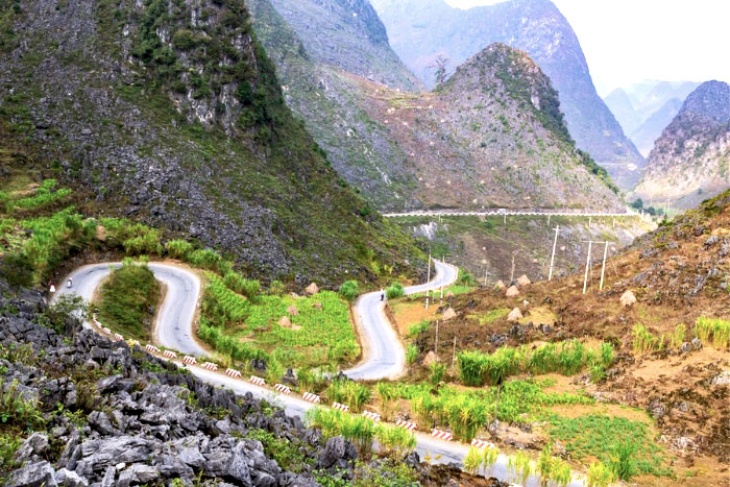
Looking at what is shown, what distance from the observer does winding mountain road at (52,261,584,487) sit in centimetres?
2198

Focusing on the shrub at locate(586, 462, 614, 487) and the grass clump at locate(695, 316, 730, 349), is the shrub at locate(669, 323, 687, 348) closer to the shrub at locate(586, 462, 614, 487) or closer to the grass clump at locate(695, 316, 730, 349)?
the grass clump at locate(695, 316, 730, 349)

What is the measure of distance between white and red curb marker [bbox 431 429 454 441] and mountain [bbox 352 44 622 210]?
Result: 4030 inches

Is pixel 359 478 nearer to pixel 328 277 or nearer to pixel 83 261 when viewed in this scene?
pixel 83 261

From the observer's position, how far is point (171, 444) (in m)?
11.0

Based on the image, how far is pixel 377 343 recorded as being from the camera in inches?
1799

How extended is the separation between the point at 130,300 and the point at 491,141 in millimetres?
124405

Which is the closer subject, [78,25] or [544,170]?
[78,25]

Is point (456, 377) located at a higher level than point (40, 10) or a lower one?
lower

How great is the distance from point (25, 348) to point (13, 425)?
4.48 meters

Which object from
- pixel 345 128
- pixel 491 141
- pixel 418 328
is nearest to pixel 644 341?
pixel 418 328

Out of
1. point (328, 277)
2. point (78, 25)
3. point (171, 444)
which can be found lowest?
point (328, 277)

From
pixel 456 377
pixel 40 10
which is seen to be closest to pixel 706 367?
pixel 456 377

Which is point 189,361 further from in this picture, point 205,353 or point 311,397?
point 311,397

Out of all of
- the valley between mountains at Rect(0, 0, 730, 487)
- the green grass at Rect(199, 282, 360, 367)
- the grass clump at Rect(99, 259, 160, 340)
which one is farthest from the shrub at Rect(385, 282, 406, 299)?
the grass clump at Rect(99, 259, 160, 340)
